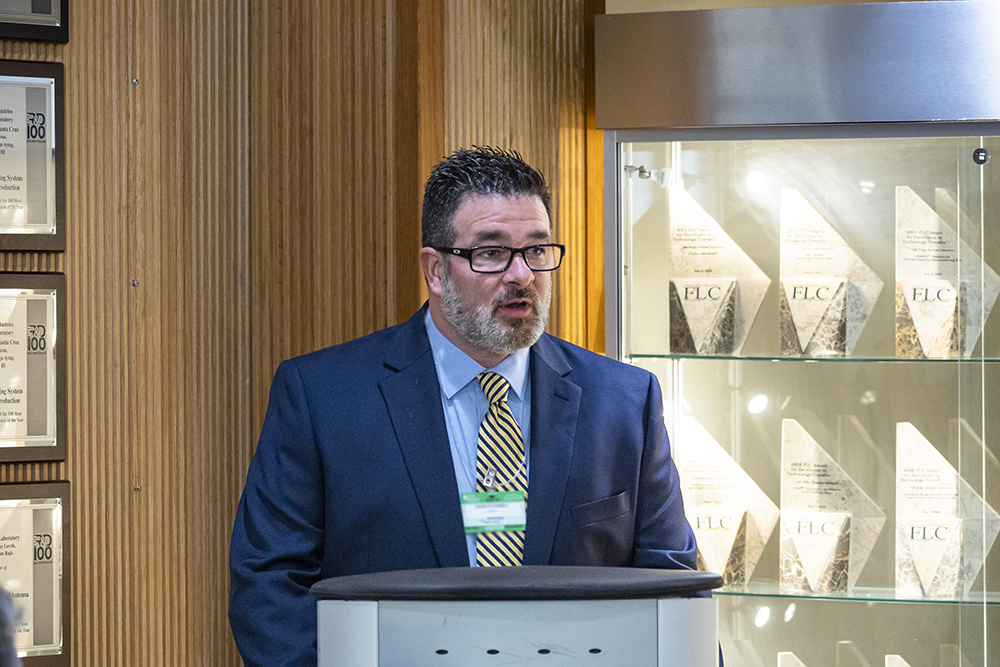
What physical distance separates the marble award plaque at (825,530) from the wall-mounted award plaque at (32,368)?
1774 millimetres

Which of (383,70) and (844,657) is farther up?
(383,70)

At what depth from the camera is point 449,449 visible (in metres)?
1.70

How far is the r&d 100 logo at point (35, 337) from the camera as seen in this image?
7.35 feet

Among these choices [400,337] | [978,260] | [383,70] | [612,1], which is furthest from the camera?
[612,1]

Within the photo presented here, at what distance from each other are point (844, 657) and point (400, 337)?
4.60 ft

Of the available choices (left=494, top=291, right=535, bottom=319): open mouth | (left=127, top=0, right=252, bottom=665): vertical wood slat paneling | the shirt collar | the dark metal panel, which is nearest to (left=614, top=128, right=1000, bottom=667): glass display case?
the dark metal panel

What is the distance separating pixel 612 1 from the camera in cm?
262

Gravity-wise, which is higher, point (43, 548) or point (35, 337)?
point (35, 337)

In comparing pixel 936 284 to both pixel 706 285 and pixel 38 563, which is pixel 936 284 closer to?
pixel 706 285

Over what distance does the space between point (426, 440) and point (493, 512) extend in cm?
20

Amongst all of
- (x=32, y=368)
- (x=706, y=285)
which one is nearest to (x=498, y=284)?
(x=706, y=285)

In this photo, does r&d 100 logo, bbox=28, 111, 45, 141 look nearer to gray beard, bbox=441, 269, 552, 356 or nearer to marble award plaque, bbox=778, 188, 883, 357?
gray beard, bbox=441, 269, 552, 356

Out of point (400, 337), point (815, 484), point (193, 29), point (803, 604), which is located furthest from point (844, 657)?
point (193, 29)

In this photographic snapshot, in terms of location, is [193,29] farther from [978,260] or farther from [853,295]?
[978,260]
